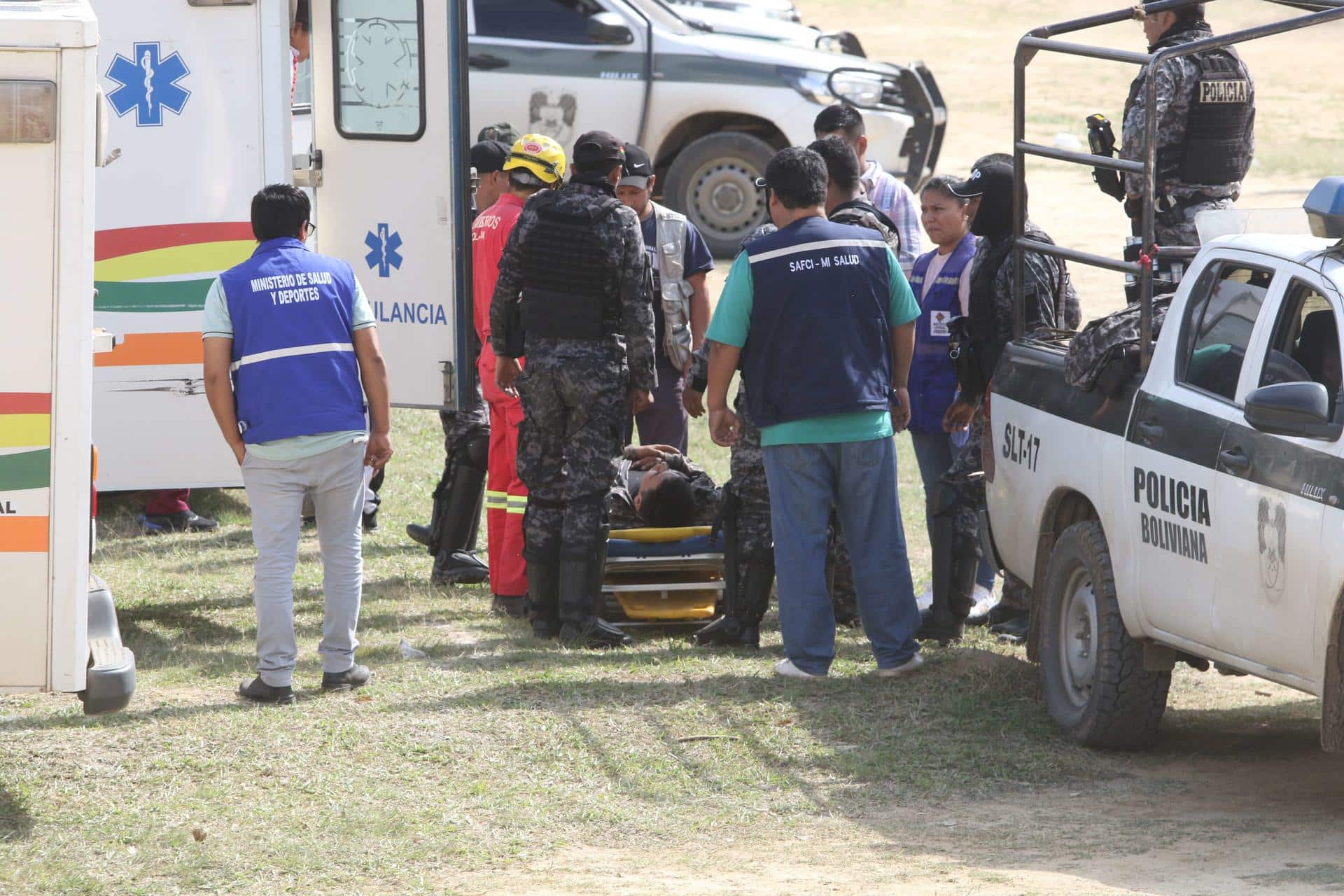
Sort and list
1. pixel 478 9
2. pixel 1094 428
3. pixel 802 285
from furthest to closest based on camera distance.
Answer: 1. pixel 478 9
2. pixel 802 285
3. pixel 1094 428

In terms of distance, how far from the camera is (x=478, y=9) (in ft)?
49.5

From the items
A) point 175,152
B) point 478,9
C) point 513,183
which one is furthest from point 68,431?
point 478,9

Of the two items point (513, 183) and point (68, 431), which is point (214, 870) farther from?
point (513, 183)

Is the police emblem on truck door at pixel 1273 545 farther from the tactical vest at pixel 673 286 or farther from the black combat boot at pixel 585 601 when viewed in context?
the tactical vest at pixel 673 286

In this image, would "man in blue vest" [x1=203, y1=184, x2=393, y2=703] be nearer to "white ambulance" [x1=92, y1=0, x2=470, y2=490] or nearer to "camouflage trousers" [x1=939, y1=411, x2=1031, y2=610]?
"white ambulance" [x1=92, y1=0, x2=470, y2=490]

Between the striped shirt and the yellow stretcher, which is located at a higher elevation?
the striped shirt

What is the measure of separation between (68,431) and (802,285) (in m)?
2.70

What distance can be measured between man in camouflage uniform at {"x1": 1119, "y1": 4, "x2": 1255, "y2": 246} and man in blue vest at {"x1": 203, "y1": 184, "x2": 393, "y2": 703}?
3114mm

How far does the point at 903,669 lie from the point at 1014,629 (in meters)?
0.99

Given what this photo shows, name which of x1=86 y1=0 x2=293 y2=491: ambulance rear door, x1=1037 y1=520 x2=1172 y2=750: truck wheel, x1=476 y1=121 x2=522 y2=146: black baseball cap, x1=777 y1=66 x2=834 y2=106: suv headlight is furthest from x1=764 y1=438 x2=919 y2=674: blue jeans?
x1=777 y1=66 x2=834 y2=106: suv headlight

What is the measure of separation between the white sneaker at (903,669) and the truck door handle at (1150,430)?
1.46m

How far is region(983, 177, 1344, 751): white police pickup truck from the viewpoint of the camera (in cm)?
498

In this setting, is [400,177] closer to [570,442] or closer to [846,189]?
[570,442]

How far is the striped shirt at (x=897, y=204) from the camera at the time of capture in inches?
366
